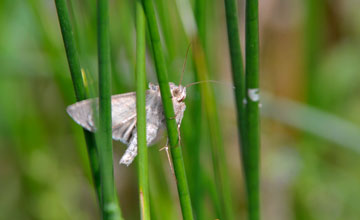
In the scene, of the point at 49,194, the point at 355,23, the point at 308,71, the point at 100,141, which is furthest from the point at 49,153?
the point at 355,23

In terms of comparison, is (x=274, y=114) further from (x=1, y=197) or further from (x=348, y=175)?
(x=1, y=197)

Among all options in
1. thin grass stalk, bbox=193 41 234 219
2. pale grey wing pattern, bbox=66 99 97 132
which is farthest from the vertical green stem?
pale grey wing pattern, bbox=66 99 97 132

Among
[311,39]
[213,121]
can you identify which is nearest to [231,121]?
[311,39]

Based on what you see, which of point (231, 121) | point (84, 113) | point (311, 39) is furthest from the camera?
point (231, 121)

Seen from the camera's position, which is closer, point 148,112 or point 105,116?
point 105,116

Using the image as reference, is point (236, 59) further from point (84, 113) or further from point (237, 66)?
point (84, 113)
